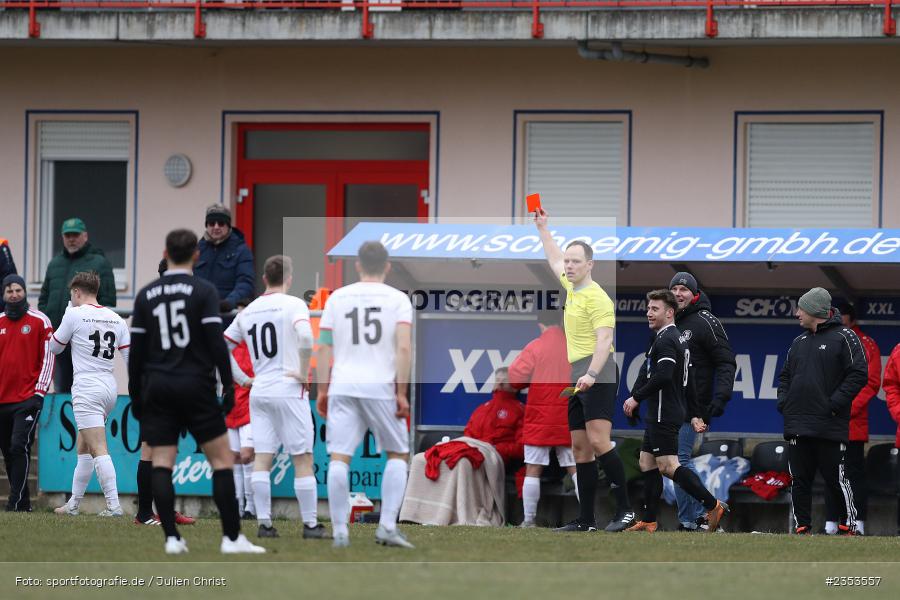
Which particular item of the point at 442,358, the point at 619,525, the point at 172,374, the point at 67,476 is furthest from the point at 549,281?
the point at 172,374

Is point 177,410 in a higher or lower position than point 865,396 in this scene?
higher

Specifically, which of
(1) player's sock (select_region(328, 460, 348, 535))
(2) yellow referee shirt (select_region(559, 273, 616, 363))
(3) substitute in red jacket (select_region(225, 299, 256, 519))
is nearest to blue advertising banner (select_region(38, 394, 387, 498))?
(3) substitute in red jacket (select_region(225, 299, 256, 519))

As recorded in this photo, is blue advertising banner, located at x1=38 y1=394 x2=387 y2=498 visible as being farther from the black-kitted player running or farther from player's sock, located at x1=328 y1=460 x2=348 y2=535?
the black-kitted player running

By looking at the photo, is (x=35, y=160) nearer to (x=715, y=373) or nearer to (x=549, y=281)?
(x=549, y=281)

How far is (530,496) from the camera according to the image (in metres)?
13.5

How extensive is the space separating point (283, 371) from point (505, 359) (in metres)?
4.76

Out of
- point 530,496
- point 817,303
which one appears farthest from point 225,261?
point 817,303

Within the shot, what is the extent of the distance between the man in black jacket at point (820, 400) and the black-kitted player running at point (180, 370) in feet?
16.4

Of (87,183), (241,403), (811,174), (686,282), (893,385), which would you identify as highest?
(811,174)

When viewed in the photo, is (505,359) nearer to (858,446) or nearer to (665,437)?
(665,437)

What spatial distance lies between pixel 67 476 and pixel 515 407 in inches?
179

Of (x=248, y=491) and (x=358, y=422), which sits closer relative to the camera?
(x=358, y=422)

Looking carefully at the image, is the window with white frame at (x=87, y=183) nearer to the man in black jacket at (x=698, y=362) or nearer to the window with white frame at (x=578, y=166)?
the window with white frame at (x=578, y=166)

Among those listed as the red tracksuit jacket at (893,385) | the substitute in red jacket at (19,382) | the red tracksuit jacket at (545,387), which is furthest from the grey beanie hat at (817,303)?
the substitute in red jacket at (19,382)
